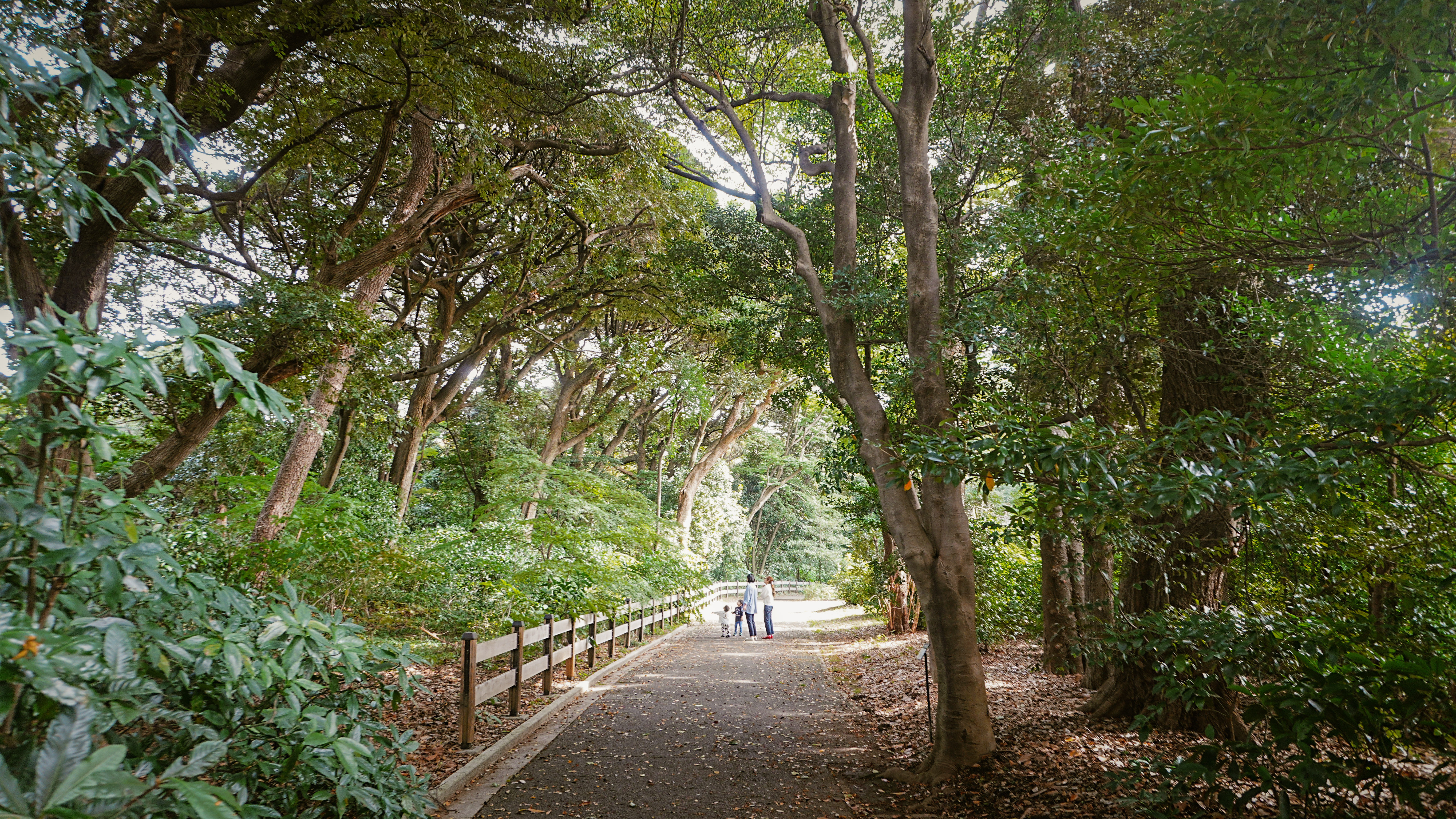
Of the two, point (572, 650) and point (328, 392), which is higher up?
point (328, 392)

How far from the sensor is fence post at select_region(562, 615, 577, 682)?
993cm

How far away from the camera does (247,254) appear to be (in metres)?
10.3

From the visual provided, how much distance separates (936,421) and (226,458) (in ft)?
47.8

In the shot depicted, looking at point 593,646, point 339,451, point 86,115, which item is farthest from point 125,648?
point 339,451

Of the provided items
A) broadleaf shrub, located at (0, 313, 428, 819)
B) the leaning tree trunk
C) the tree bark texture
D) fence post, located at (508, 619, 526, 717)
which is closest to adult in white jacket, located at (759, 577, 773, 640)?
fence post, located at (508, 619, 526, 717)

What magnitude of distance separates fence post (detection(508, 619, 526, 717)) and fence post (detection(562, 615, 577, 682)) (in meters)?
2.01

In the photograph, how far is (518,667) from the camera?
7.69 metres

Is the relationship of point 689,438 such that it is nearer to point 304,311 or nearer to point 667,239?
point 667,239

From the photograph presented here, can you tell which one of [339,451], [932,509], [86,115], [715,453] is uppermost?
[715,453]

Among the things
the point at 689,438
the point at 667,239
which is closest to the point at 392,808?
the point at 667,239

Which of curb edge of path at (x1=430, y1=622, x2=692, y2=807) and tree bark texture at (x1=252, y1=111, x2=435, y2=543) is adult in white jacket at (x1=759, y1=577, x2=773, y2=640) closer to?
curb edge of path at (x1=430, y1=622, x2=692, y2=807)

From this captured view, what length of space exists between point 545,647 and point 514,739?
2.14 metres

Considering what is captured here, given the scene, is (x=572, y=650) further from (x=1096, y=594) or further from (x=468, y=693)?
(x=1096, y=594)

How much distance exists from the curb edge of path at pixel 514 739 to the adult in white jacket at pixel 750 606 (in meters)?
5.40
